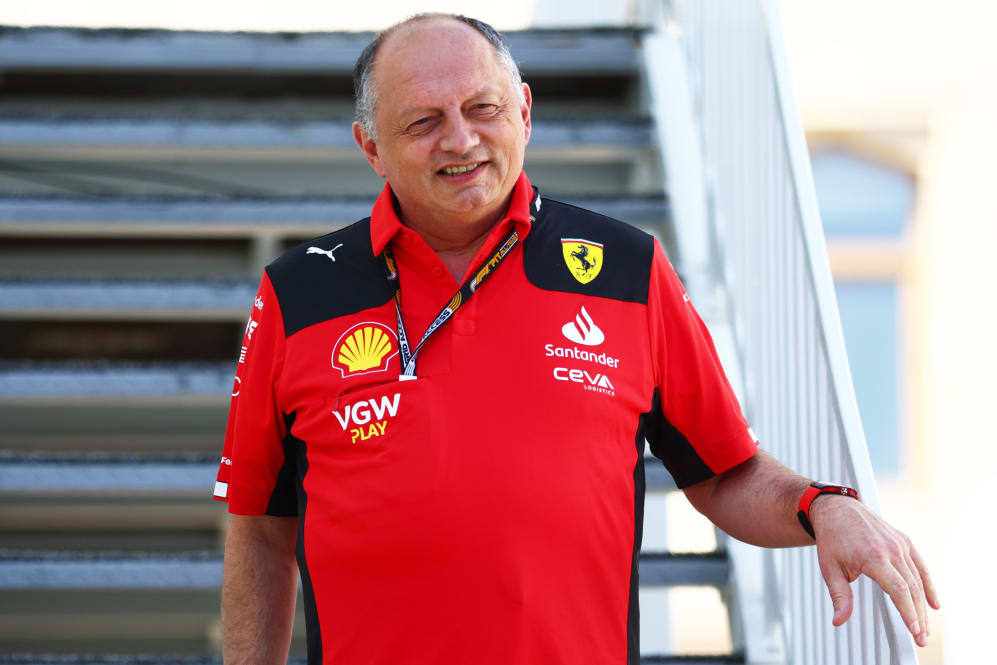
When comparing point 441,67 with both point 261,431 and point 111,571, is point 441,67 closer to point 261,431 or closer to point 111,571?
point 261,431

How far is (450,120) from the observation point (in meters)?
1.42

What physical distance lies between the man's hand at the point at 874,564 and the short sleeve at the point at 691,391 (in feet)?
0.74

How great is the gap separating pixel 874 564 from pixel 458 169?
67 cm

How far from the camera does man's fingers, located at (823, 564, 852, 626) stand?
1209mm

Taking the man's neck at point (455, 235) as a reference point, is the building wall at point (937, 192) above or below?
above

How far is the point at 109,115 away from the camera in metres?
2.66

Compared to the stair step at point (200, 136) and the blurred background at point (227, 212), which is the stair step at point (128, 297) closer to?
the blurred background at point (227, 212)

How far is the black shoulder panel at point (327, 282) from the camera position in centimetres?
148

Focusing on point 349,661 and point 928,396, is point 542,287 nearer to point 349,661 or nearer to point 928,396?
point 349,661

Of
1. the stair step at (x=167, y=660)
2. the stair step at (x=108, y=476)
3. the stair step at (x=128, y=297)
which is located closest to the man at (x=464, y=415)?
the stair step at (x=167, y=660)

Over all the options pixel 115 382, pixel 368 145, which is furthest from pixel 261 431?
pixel 115 382

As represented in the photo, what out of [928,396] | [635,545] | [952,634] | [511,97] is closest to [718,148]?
[511,97]

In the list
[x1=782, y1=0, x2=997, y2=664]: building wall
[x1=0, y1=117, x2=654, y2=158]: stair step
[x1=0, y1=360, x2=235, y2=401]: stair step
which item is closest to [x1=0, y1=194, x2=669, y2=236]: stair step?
[x1=0, y1=117, x2=654, y2=158]: stair step

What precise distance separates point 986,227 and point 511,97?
4910 mm
